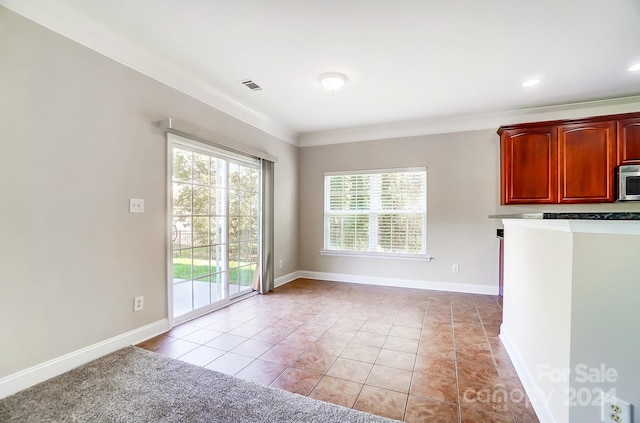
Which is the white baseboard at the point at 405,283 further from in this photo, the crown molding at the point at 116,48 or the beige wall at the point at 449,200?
the crown molding at the point at 116,48

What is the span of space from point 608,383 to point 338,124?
4200mm

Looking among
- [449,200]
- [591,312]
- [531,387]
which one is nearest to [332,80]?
[449,200]

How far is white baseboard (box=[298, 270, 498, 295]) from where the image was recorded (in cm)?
421

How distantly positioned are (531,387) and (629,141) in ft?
11.0

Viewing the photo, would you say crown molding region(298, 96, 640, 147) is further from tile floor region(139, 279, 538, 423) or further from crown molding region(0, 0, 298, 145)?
tile floor region(139, 279, 538, 423)

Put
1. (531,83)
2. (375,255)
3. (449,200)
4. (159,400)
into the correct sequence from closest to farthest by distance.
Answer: (159,400) → (531,83) → (449,200) → (375,255)

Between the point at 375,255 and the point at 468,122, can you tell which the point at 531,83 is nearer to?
the point at 468,122

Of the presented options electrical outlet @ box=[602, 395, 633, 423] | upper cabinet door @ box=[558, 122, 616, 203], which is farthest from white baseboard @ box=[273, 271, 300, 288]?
upper cabinet door @ box=[558, 122, 616, 203]

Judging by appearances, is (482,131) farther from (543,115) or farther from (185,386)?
(185,386)

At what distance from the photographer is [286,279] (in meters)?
4.93

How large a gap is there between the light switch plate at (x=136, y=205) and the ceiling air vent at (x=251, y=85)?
5.44ft

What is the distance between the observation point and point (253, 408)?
1.69 metres

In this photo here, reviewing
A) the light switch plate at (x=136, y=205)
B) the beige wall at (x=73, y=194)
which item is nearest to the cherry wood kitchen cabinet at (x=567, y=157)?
the beige wall at (x=73, y=194)

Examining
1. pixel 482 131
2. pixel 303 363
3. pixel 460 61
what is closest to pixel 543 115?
pixel 482 131
